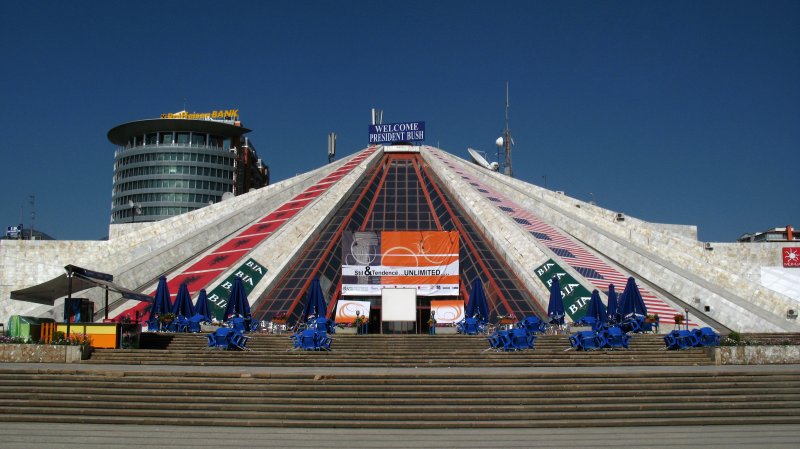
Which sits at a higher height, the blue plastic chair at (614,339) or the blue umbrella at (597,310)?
the blue umbrella at (597,310)

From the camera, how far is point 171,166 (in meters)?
83.8

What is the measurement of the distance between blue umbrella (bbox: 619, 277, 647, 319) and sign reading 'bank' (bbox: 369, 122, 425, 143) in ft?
81.2

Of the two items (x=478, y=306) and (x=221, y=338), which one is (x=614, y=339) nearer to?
(x=478, y=306)

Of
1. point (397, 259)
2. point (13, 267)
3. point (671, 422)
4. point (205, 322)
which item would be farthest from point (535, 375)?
point (13, 267)

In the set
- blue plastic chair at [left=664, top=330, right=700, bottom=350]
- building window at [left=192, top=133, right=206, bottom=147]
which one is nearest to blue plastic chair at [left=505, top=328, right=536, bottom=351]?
blue plastic chair at [left=664, top=330, right=700, bottom=350]

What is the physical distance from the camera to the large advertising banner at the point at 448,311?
30531mm

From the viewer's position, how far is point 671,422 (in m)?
14.1

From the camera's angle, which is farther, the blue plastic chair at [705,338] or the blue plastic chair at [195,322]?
the blue plastic chair at [195,322]

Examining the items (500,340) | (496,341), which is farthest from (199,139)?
(500,340)

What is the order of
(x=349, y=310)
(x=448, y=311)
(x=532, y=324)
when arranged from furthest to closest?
1. (x=448, y=311)
2. (x=349, y=310)
3. (x=532, y=324)

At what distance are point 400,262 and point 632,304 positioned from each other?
34.0ft

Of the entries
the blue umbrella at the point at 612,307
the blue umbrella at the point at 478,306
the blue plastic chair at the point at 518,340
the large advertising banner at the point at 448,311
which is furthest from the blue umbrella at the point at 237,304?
the blue umbrella at the point at 612,307

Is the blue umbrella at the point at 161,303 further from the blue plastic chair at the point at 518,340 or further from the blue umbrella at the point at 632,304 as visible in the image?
the blue umbrella at the point at 632,304

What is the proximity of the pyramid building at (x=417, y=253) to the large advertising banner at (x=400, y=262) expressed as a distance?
70 mm
